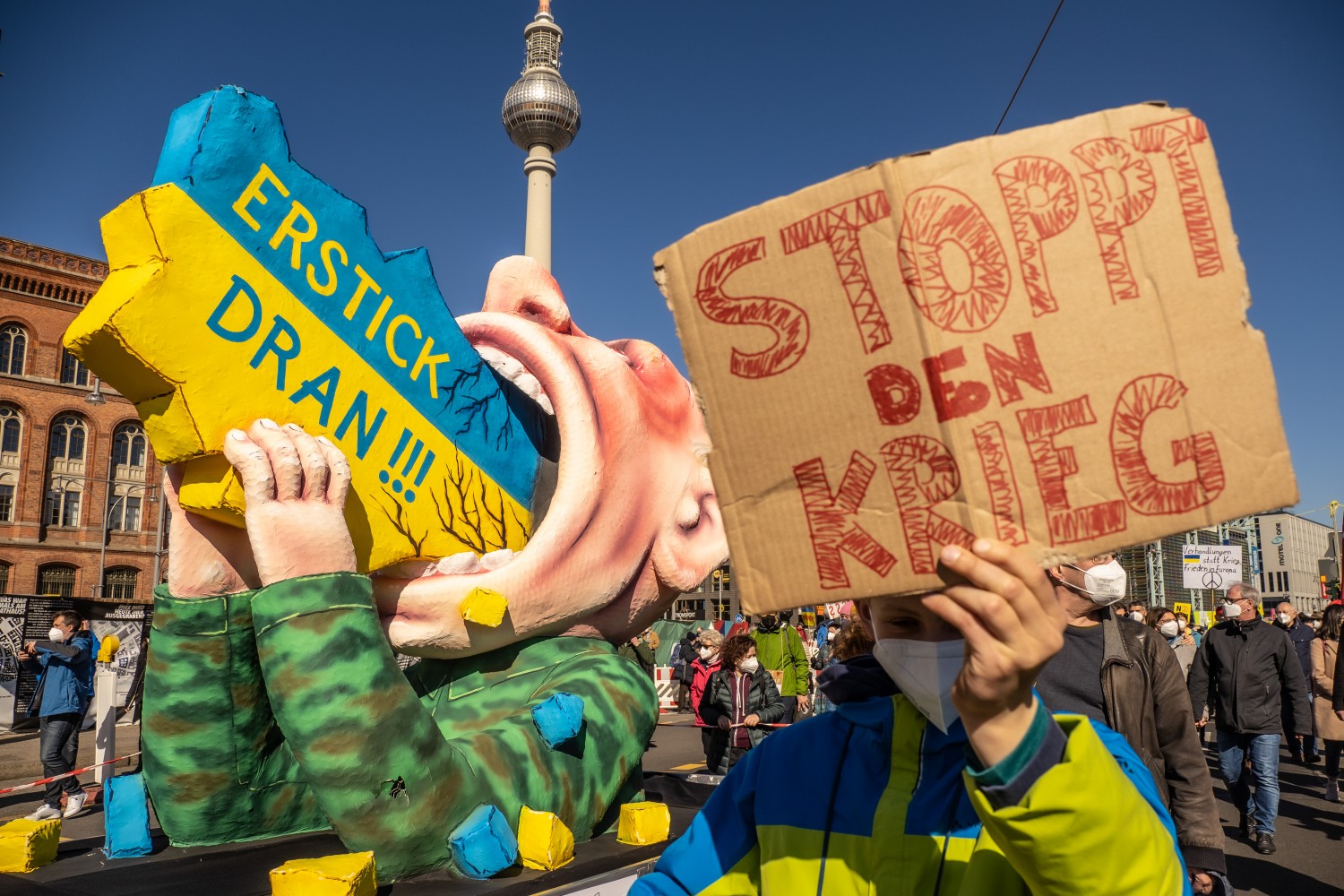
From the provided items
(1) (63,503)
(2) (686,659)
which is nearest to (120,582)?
(1) (63,503)

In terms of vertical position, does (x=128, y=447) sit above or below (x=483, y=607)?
above

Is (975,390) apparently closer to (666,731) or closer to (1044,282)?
(1044,282)

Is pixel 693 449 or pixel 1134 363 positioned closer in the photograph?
pixel 1134 363

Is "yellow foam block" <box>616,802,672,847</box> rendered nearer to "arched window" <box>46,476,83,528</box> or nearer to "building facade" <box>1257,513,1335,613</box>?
"arched window" <box>46,476,83,528</box>

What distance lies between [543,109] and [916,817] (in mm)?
33378

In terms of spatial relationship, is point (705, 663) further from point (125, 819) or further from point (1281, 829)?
point (125, 819)

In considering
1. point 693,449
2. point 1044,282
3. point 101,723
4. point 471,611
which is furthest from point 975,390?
point 101,723

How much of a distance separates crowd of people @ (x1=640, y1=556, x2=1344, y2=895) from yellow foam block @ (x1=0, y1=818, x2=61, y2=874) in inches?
100

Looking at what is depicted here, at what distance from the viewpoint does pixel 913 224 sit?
1.37 meters

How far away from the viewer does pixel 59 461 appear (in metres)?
31.7

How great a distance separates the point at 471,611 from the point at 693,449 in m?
1.37

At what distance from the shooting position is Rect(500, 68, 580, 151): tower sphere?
106 ft

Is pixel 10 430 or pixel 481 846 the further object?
pixel 10 430

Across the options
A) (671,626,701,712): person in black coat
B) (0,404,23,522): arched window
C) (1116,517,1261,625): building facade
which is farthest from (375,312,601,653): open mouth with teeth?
(0,404,23,522): arched window
